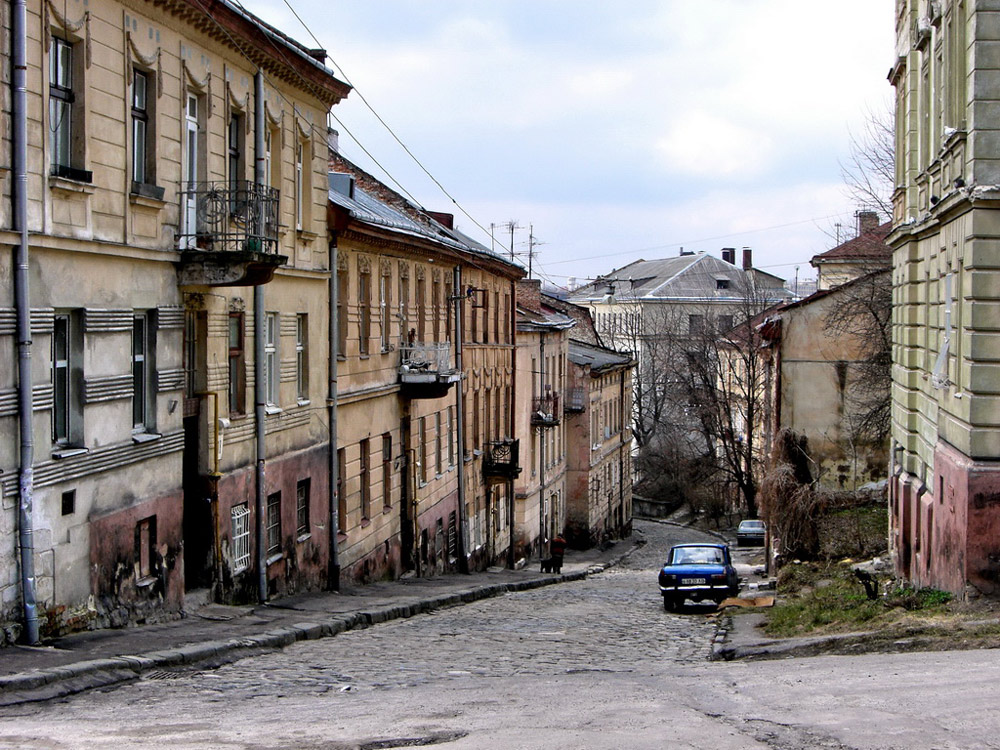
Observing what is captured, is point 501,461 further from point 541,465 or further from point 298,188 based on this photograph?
point 298,188

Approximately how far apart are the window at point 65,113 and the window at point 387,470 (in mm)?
13231

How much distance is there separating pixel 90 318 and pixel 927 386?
12362mm

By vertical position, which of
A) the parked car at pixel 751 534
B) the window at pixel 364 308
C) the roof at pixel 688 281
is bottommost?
the parked car at pixel 751 534

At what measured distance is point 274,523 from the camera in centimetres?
1998

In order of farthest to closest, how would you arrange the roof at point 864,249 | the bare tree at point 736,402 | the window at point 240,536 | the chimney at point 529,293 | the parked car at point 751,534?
the bare tree at point 736,402, the parked car at point 751,534, the chimney at point 529,293, the roof at point 864,249, the window at point 240,536

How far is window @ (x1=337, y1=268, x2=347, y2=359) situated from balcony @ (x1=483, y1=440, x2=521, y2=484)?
12922mm

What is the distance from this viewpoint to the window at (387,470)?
86.2 ft

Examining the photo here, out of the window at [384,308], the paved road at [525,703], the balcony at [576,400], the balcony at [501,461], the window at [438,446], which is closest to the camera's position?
the paved road at [525,703]

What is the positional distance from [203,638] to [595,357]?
43.9 metres

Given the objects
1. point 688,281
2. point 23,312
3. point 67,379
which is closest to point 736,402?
point 688,281

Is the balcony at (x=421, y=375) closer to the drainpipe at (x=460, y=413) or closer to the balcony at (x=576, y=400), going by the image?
the drainpipe at (x=460, y=413)

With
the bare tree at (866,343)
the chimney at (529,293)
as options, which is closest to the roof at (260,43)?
the bare tree at (866,343)

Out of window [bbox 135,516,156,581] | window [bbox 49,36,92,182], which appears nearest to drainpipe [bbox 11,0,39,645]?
window [bbox 49,36,92,182]

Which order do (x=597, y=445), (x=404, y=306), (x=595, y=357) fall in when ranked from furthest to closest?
(x=595, y=357) < (x=597, y=445) < (x=404, y=306)
